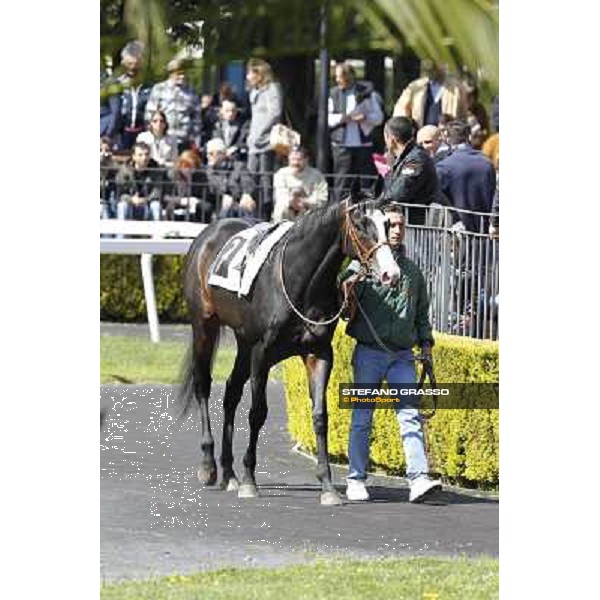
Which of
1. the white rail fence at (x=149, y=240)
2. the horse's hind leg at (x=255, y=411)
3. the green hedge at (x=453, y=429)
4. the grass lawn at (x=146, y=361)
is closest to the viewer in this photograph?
the horse's hind leg at (x=255, y=411)

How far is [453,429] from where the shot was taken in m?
9.49

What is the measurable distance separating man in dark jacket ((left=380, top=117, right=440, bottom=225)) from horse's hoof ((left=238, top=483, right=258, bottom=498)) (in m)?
1.92

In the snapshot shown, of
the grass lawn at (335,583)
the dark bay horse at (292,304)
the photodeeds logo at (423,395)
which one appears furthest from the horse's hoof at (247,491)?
the grass lawn at (335,583)

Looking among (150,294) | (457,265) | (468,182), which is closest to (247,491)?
(457,265)

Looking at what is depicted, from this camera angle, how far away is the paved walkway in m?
7.50

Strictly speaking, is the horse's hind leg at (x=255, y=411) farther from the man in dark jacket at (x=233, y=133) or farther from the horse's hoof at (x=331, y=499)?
the man in dark jacket at (x=233, y=133)

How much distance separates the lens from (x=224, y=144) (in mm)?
12852

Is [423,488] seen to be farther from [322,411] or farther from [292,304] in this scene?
[292,304]

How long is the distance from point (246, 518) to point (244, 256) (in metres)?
1.61

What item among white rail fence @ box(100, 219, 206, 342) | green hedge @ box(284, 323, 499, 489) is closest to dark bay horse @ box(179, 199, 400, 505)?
green hedge @ box(284, 323, 499, 489)

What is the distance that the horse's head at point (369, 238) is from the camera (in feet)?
27.5

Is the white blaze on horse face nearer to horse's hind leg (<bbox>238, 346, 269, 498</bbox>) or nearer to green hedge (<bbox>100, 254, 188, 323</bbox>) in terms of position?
horse's hind leg (<bbox>238, 346, 269, 498</bbox>)
